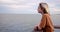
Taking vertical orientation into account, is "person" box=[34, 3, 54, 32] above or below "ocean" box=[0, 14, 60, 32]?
above

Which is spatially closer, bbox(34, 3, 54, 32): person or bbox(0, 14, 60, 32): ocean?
bbox(34, 3, 54, 32): person

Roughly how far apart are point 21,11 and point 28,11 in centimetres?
23

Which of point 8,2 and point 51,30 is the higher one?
point 8,2

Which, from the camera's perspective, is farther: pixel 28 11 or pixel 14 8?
pixel 14 8

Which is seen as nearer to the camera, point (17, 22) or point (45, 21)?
point (45, 21)

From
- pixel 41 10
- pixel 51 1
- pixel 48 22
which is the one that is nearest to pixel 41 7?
pixel 41 10

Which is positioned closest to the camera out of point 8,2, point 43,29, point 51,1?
point 43,29

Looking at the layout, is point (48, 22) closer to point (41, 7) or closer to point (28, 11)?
point (41, 7)

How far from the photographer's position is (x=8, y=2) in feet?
8.79

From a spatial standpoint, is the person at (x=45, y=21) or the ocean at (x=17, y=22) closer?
the person at (x=45, y=21)

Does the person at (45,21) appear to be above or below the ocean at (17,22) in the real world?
above

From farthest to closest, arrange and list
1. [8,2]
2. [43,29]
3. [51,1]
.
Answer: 1. [8,2]
2. [51,1]
3. [43,29]

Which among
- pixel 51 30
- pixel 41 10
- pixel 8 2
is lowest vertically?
pixel 51 30

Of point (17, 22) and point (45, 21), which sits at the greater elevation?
point (45, 21)
